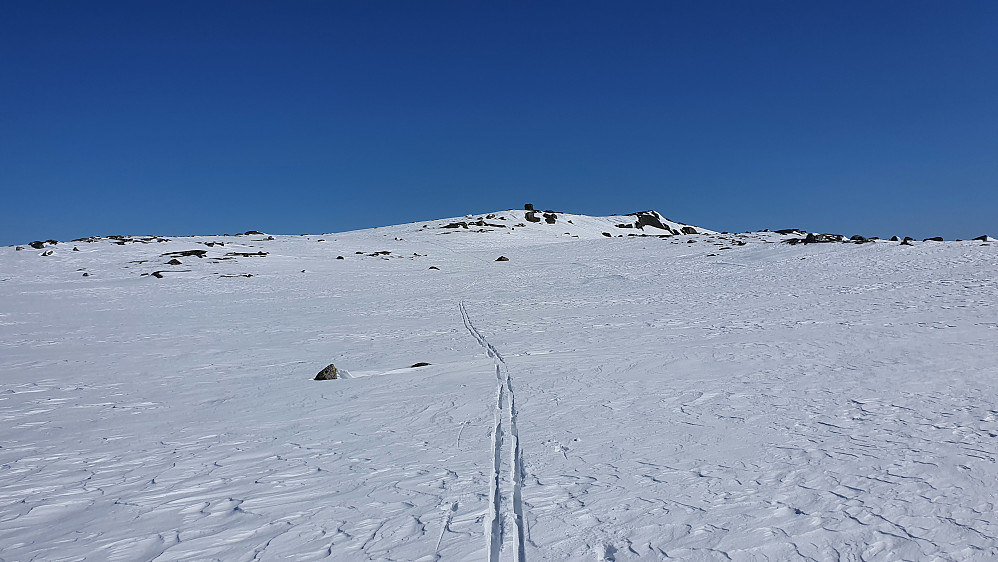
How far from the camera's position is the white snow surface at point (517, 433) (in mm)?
4578

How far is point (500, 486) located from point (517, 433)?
1620mm

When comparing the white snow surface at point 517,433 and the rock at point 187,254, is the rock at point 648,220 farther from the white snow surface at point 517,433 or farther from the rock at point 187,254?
the white snow surface at point 517,433

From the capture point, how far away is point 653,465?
19.6 feet

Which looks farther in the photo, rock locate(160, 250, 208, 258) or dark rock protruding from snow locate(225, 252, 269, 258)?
dark rock protruding from snow locate(225, 252, 269, 258)

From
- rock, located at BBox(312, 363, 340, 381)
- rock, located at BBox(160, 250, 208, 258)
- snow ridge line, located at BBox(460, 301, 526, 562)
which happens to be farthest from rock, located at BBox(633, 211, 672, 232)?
snow ridge line, located at BBox(460, 301, 526, 562)

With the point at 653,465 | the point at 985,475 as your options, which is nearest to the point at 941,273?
the point at 985,475

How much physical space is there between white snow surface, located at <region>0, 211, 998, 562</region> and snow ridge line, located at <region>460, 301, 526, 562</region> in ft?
0.11

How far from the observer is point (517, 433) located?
7.09 meters

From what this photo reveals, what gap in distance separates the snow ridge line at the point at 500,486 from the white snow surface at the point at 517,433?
1.4 inches

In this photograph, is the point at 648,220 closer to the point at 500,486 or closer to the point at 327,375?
the point at 327,375

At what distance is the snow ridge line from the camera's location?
4.48m

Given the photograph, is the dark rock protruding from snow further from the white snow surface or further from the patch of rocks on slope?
the patch of rocks on slope

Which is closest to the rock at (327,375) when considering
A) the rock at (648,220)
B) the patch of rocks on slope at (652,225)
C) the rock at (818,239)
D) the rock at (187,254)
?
the rock at (187,254)

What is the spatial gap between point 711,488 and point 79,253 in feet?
162
